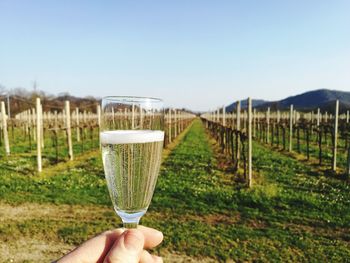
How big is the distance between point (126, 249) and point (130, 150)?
15.5 inches

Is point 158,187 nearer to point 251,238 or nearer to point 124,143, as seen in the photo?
point 251,238

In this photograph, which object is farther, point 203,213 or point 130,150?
point 203,213

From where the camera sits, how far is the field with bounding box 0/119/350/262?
221 inches

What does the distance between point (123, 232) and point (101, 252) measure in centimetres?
13

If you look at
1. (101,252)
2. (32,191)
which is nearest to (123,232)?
(101,252)

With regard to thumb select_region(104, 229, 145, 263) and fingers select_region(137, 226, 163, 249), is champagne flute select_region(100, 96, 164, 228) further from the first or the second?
fingers select_region(137, 226, 163, 249)

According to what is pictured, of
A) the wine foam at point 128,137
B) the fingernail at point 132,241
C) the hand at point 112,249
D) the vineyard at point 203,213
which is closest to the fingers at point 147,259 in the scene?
the hand at point 112,249

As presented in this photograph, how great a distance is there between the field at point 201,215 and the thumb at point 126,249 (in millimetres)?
4502

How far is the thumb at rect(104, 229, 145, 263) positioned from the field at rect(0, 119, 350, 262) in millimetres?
4502

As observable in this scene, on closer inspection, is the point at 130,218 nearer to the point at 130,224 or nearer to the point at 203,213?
the point at 130,224

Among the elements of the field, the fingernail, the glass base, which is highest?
the glass base

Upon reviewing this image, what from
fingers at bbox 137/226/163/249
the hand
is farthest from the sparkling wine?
fingers at bbox 137/226/163/249

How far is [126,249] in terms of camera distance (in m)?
1.20

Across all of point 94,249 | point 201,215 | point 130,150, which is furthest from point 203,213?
point 130,150
